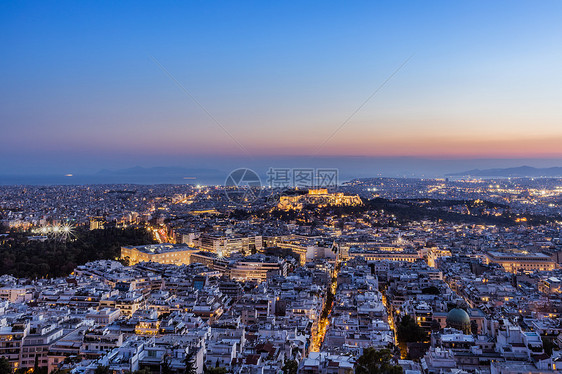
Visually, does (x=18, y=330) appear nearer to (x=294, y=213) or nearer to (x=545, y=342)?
(x=545, y=342)

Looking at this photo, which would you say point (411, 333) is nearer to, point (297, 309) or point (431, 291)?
point (297, 309)

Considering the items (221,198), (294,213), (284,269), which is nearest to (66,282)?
(284,269)

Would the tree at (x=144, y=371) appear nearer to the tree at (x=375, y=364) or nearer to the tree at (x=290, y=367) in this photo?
the tree at (x=290, y=367)

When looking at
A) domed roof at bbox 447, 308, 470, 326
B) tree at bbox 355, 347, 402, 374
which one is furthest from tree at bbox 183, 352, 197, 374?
domed roof at bbox 447, 308, 470, 326

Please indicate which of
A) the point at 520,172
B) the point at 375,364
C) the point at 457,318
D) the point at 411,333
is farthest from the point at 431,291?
the point at 520,172

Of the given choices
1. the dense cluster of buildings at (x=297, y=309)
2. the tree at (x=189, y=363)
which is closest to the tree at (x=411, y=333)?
the dense cluster of buildings at (x=297, y=309)
